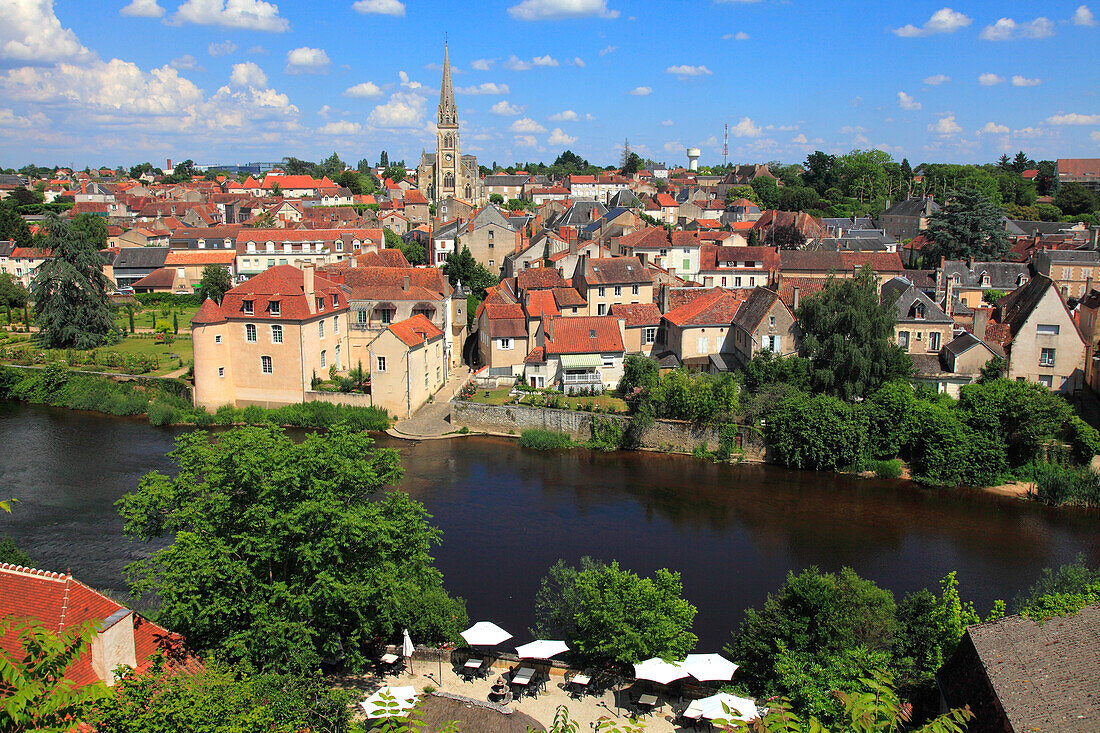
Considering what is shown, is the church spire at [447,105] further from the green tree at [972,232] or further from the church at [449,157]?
the green tree at [972,232]

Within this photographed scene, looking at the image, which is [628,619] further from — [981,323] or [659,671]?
[981,323]

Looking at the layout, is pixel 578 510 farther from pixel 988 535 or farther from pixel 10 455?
pixel 10 455

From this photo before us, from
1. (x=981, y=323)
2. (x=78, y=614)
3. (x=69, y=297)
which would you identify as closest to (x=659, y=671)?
(x=78, y=614)

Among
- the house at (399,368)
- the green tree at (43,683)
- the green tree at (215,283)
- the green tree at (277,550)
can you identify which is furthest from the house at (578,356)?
the green tree at (43,683)

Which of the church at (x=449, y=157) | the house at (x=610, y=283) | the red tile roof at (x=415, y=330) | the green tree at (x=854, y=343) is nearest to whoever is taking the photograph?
the green tree at (x=854, y=343)

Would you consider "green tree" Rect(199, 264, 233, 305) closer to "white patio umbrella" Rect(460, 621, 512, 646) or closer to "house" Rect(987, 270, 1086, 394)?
"white patio umbrella" Rect(460, 621, 512, 646)

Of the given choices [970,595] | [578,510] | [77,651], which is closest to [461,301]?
[578,510]

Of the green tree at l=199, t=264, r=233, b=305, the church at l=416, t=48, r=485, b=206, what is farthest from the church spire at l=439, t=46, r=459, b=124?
the green tree at l=199, t=264, r=233, b=305
